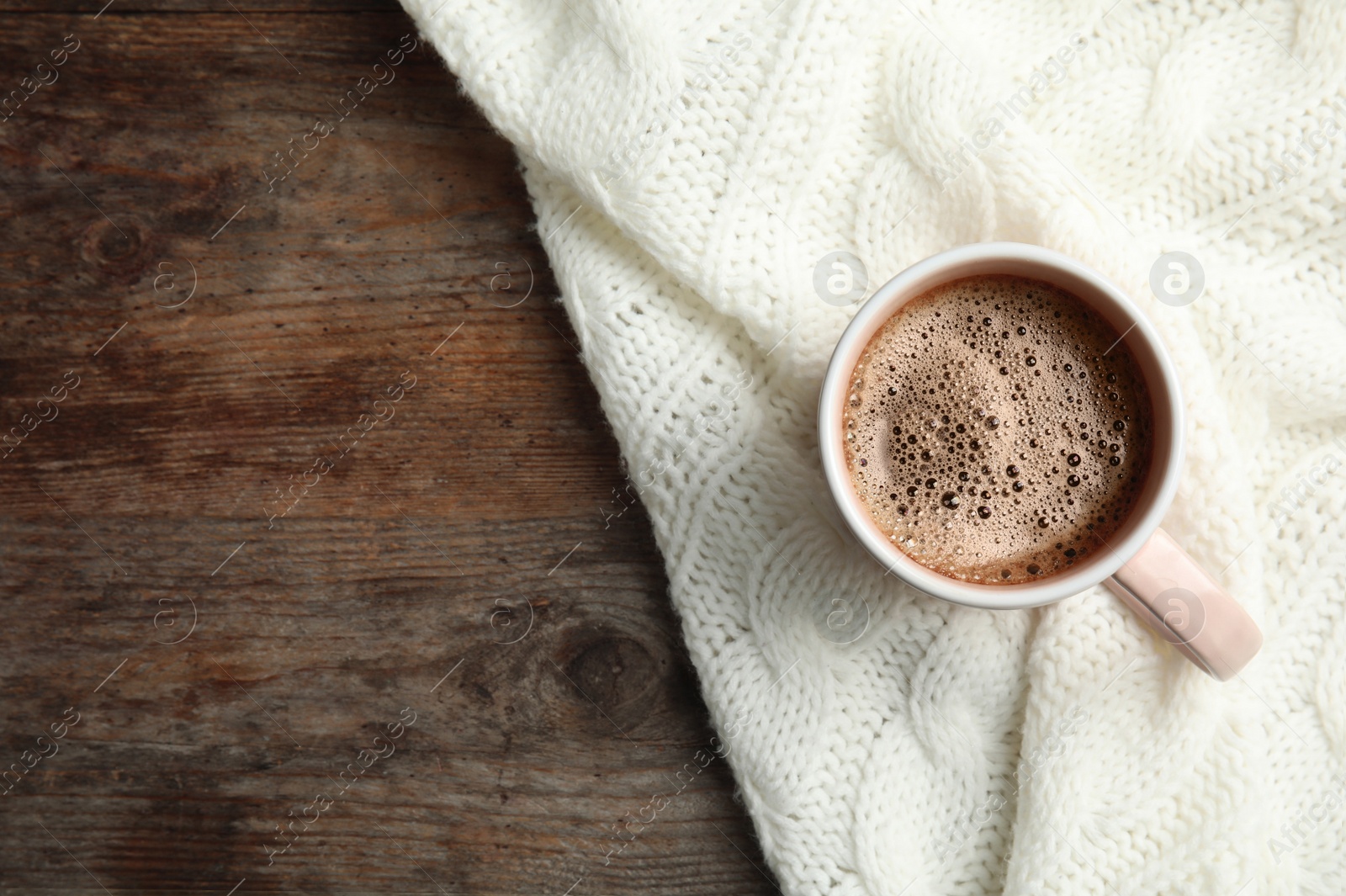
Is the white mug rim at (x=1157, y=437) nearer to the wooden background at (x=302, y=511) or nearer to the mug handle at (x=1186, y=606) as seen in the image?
the mug handle at (x=1186, y=606)

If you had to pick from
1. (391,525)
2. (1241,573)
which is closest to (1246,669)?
(1241,573)

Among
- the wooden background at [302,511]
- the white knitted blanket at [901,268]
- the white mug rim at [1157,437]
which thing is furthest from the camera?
the wooden background at [302,511]

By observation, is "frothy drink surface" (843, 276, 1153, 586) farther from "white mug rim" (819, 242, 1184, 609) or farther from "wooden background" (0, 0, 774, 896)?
"wooden background" (0, 0, 774, 896)

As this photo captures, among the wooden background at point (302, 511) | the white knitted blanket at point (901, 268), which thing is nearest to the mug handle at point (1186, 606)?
the white knitted blanket at point (901, 268)

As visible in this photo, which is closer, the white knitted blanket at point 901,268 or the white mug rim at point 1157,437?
the white mug rim at point 1157,437

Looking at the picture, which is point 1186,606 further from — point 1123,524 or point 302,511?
point 302,511

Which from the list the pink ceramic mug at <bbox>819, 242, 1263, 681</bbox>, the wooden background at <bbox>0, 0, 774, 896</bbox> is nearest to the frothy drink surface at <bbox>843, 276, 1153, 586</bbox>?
the pink ceramic mug at <bbox>819, 242, 1263, 681</bbox>
